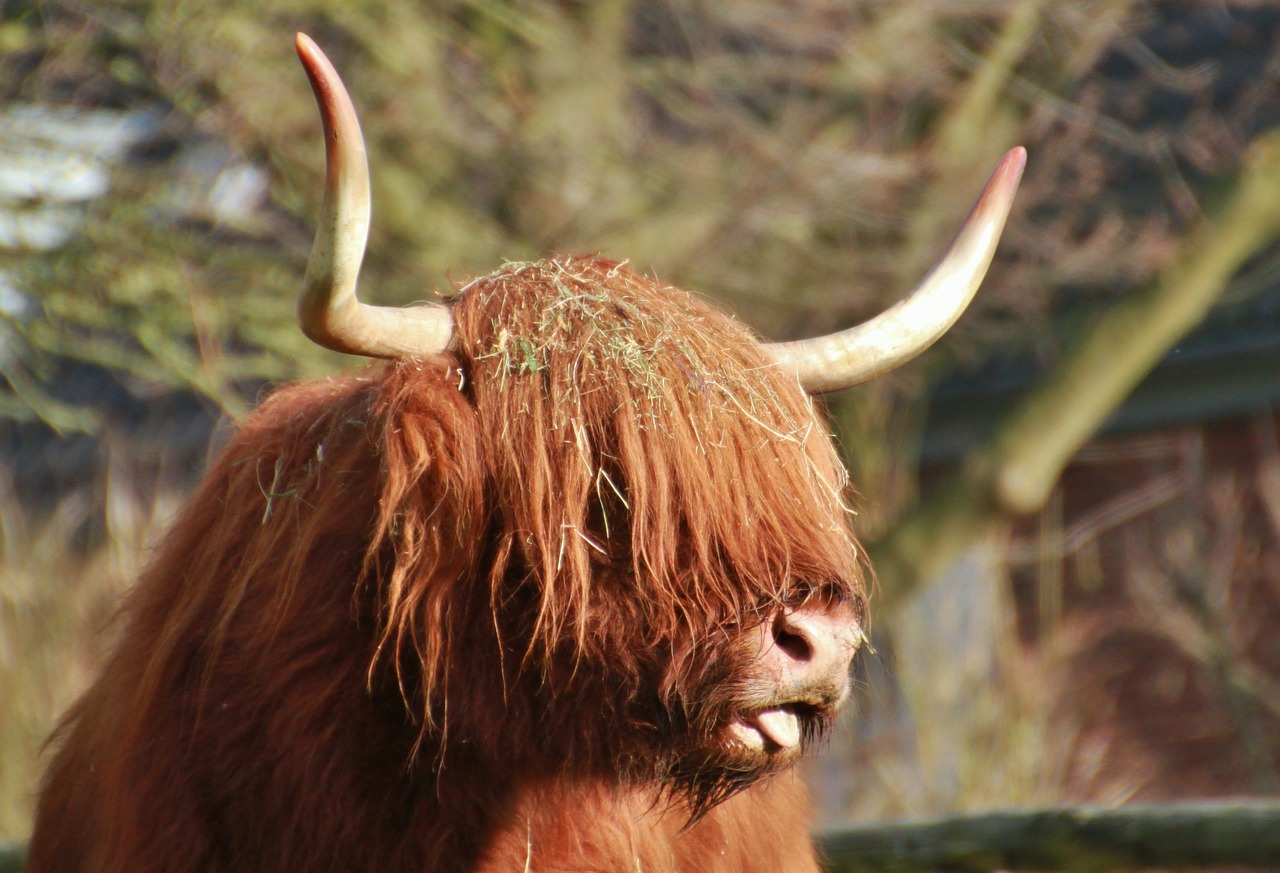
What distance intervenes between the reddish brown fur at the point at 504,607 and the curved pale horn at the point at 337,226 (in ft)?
0.63

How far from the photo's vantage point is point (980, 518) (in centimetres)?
785

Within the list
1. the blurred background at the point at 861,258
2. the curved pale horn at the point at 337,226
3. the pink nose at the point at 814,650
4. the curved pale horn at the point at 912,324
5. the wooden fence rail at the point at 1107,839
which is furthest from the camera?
the blurred background at the point at 861,258

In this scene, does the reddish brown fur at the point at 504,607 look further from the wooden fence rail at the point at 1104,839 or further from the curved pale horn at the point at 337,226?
the wooden fence rail at the point at 1104,839

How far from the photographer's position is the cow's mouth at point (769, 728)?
216cm

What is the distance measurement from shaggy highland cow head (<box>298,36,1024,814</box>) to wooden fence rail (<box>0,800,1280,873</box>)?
1.34 m

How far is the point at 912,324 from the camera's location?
101 inches

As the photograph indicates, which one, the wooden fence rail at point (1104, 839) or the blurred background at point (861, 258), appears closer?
the wooden fence rail at point (1104, 839)

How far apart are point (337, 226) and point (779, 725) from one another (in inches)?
38.6

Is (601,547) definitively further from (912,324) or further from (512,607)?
(912,324)

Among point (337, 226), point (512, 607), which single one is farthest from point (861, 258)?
point (337, 226)

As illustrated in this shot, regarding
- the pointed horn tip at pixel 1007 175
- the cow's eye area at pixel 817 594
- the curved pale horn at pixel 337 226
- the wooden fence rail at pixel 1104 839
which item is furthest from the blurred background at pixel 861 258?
the cow's eye area at pixel 817 594

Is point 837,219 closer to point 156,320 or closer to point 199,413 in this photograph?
point 156,320

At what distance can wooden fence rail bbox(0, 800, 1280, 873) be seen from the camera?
3.21 metres

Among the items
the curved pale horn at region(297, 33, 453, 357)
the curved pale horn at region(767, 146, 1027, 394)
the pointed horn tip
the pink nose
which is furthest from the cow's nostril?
the pointed horn tip
